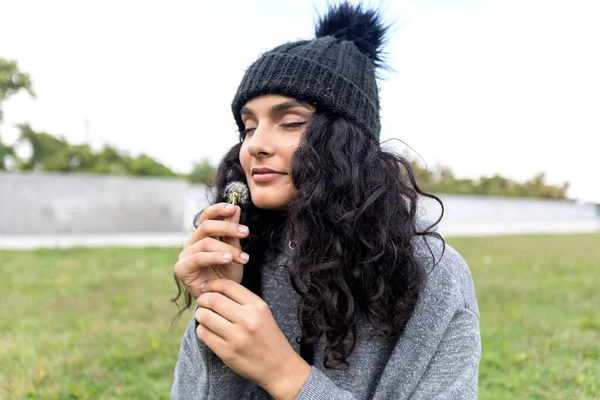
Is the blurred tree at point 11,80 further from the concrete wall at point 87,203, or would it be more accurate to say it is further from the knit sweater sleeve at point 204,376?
the knit sweater sleeve at point 204,376

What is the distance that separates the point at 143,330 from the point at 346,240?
287cm

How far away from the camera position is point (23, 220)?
40.0 feet

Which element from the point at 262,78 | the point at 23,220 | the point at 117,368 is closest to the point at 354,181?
the point at 262,78

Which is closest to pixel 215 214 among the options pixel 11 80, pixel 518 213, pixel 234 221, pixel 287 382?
pixel 234 221

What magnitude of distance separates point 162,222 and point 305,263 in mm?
13795

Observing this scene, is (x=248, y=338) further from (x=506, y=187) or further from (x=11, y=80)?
(x=506, y=187)

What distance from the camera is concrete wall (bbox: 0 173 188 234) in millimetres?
12109

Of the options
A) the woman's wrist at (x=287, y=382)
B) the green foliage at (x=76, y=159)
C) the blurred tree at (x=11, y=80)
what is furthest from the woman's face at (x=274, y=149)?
→ the green foliage at (x=76, y=159)

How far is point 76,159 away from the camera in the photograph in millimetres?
19031

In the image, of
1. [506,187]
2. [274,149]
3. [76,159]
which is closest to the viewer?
[274,149]

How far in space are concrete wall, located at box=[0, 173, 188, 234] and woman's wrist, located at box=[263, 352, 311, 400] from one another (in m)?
13.2

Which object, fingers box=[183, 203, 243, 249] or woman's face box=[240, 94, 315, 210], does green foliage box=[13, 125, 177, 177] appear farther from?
fingers box=[183, 203, 243, 249]

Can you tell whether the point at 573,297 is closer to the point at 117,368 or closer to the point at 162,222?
the point at 117,368

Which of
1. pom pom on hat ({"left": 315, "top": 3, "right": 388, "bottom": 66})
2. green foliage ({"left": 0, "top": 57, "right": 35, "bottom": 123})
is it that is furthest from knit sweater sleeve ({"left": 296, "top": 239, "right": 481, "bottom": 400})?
green foliage ({"left": 0, "top": 57, "right": 35, "bottom": 123})
